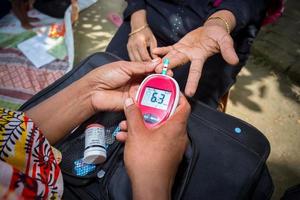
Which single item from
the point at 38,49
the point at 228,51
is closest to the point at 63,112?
the point at 228,51

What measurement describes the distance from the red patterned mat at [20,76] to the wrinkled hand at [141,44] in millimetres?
1165

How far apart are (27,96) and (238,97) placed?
184 centimetres

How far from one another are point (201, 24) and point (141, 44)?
14.7 inches

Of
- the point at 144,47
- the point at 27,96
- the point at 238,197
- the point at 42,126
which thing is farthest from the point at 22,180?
the point at 27,96

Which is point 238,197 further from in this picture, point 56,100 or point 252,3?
point 252,3

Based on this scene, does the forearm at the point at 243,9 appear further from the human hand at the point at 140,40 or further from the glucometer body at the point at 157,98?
the glucometer body at the point at 157,98

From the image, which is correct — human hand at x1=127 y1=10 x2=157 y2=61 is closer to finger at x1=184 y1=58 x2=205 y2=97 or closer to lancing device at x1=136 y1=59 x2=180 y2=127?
finger at x1=184 y1=58 x2=205 y2=97

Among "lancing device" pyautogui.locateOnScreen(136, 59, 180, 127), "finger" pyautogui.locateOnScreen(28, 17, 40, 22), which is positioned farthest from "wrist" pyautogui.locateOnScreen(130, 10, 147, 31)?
"finger" pyautogui.locateOnScreen(28, 17, 40, 22)

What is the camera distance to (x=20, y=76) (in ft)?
8.63

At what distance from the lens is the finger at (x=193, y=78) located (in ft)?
4.17

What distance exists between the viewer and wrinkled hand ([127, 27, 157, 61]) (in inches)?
64.1

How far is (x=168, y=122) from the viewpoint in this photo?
3.37 ft

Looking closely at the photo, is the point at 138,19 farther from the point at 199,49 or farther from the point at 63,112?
the point at 63,112

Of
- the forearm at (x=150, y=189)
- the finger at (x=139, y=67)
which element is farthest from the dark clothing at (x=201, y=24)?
the forearm at (x=150, y=189)
